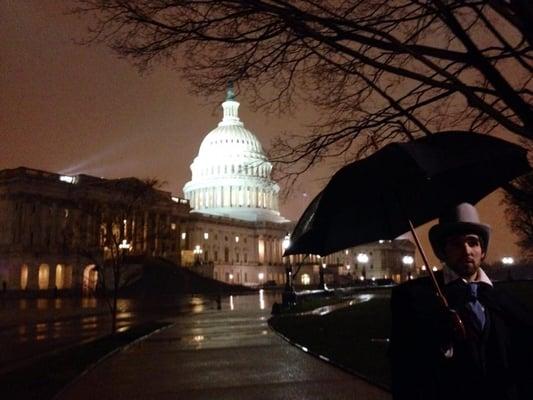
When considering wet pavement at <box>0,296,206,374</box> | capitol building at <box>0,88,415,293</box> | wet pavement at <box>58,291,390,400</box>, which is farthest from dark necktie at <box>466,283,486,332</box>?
capitol building at <box>0,88,415,293</box>

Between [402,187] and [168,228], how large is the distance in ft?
285

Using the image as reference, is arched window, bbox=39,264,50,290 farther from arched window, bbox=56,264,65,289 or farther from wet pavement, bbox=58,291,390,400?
wet pavement, bbox=58,291,390,400

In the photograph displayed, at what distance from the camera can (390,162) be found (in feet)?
13.0

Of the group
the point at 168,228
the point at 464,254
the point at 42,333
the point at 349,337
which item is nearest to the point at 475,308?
the point at 464,254

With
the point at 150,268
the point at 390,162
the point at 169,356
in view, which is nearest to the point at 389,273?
the point at 150,268

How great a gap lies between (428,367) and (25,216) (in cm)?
9016

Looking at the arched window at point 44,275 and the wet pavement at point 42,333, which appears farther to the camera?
the arched window at point 44,275

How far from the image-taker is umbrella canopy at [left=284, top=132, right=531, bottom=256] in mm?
3844

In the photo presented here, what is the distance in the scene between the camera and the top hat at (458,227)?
358cm

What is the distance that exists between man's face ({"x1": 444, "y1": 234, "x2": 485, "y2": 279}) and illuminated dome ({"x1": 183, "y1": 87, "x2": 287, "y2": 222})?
146182 mm

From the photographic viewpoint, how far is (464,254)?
354 cm

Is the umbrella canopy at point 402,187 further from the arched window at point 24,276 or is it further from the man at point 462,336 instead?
the arched window at point 24,276

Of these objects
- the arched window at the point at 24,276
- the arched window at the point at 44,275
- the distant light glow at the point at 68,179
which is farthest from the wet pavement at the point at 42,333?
the distant light glow at the point at 68,179

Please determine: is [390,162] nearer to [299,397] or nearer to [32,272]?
[299,397]
